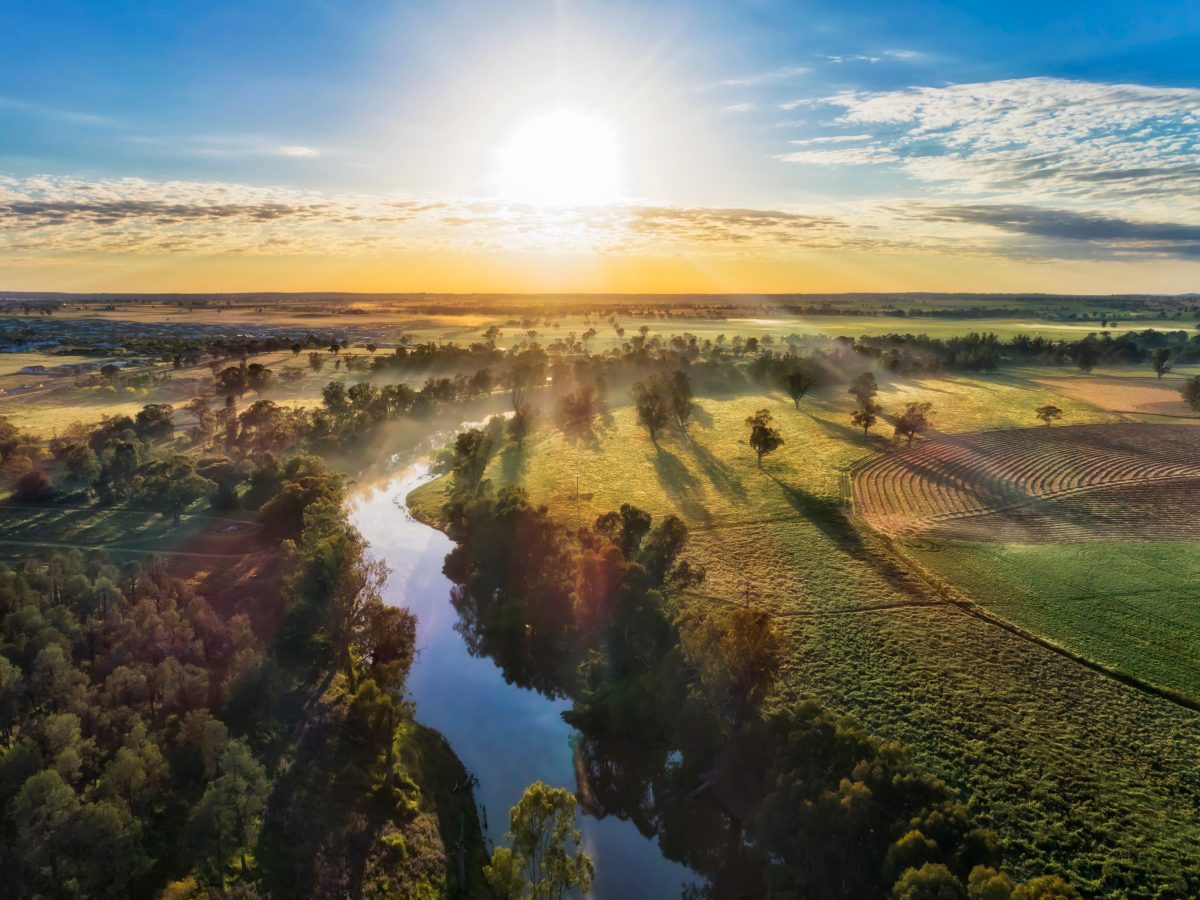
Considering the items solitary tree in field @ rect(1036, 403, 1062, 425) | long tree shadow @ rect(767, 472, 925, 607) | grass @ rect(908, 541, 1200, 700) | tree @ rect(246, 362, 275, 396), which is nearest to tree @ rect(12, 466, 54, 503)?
tree @ rect(246, 362, 275, 396)

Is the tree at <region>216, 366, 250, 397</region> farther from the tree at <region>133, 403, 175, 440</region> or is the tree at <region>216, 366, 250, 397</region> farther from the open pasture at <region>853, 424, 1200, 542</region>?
the open pasture at <region>853, 424, 1200, 542</region>

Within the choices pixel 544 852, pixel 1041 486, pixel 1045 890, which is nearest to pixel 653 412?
pixel 1041 486

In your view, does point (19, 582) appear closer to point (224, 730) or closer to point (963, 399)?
point (224, 730)

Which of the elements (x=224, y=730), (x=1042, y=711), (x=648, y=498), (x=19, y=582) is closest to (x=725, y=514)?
(x=648, y=498)

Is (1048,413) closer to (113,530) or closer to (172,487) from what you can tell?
(172,487)

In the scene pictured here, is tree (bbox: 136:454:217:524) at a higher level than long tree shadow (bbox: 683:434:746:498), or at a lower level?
lower

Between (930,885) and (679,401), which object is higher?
(679,401)

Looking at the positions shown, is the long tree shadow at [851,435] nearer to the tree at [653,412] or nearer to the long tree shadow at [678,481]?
the tree at [653,412]
